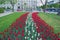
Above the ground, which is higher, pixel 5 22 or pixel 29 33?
pixel 29 33

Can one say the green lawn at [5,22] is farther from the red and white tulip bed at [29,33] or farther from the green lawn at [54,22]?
the green lawn at [54,22]

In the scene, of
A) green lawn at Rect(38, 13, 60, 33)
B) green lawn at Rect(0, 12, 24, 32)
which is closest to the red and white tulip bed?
green lawn at Rect(0, 12, 24, 32)

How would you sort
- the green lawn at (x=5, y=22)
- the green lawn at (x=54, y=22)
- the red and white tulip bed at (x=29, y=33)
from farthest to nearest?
the green lawn at (x=5, y=22), the green lawn at (x=54, y=22), the red and white tulip bed at (x=29, y=33)

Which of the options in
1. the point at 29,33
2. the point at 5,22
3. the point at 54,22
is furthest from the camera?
the point at 5,22

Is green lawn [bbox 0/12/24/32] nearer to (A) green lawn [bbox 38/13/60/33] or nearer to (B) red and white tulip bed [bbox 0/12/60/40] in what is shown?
(B) red and white tulip bed [bbox 0/12/60/40]

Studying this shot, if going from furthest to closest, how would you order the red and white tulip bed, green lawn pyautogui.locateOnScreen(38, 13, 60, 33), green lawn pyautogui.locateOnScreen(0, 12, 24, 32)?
green lawn pyautogui.locateOnScreen(0, 12, 24, 32)
green lawn pyautogui.locateOnScreen(38, 13, 60, 33)
the red and white tulip bed

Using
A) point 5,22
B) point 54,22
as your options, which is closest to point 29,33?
point 54,22

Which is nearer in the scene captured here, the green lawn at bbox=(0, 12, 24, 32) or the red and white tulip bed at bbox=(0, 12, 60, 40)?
the red and white tulip bed at bbox=(0, 12, 60, 40)

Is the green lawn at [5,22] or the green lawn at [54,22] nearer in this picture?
the green lawn at [54,22]

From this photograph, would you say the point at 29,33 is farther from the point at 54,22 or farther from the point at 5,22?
→ the point at 5,22

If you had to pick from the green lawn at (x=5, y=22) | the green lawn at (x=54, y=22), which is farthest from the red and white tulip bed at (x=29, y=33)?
the green lawn at (x=54, y=22)

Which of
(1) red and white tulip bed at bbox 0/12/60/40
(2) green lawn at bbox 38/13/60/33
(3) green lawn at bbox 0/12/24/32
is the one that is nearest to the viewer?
(1) red and white tulip bed at bbox 0/12/60/40

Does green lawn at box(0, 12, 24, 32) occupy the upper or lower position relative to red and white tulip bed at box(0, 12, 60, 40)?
lower

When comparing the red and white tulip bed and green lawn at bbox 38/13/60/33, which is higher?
the red and white tulip bed
